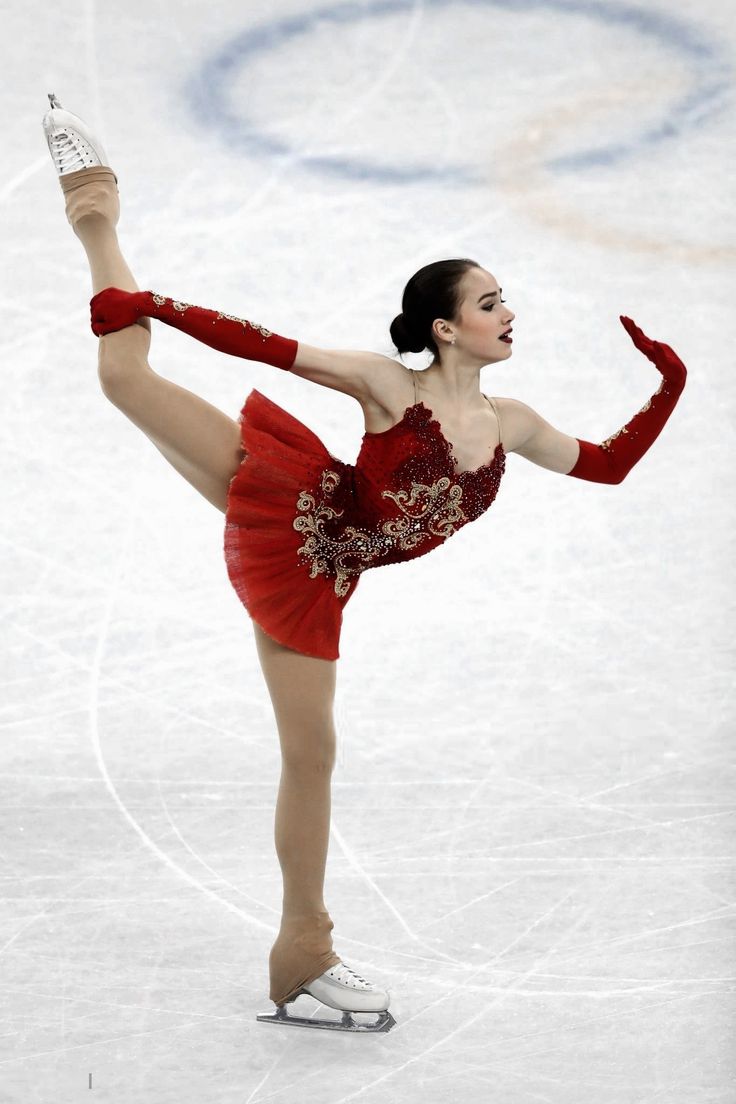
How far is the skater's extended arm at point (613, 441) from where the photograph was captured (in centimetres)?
370

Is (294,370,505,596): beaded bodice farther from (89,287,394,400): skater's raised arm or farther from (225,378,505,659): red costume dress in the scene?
(89,287,394,400): skater's raised arm

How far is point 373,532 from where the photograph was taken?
3.48 meters

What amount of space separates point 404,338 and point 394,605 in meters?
2.58

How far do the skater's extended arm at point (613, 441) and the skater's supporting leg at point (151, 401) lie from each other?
2.52ft

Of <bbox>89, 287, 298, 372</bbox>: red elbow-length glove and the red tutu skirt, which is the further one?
the red tutu skirt

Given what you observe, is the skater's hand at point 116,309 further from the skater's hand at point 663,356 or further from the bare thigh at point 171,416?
the skater's hand at point 663,356

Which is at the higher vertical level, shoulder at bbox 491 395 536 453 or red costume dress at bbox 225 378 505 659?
shoulder at bbox 491 395 536 453

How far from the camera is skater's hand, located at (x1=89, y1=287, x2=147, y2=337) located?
11.0 ft

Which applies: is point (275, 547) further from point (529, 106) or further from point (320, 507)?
point (529, 106)

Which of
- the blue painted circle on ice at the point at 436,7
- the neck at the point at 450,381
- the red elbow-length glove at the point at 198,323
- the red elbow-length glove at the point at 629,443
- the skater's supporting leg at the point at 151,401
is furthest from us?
the blue painted circle on ice at the point at 436,7

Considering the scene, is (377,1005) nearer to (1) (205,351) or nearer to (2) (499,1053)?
(2) (499,1053)

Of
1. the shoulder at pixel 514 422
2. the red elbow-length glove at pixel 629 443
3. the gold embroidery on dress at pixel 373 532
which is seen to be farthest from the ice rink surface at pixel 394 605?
the shoulder at pixel 514 422

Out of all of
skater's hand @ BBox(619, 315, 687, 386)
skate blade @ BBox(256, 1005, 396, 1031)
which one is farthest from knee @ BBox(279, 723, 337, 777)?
skater's hand @ BBox(619, 315, 687, 386)

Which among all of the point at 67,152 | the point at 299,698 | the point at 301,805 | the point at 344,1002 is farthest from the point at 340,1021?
the point at 67,152
